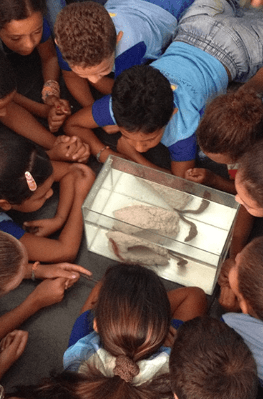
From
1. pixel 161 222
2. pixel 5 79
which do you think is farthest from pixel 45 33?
pixel 161 222

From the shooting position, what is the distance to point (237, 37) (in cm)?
155

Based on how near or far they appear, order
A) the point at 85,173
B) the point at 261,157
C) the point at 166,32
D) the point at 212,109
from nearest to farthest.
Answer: the point at 261,157 < the point at 212,109 < the point at 85,173 < the point at 166,32

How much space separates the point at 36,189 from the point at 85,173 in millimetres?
214

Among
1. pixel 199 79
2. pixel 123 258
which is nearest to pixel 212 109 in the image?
pixel 199 79

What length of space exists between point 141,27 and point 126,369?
1.26m

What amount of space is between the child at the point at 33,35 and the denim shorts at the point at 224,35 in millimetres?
536

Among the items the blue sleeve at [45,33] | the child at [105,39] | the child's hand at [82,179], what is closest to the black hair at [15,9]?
the child at [105,39]

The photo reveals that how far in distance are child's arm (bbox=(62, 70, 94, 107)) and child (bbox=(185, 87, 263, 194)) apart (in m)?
0.62

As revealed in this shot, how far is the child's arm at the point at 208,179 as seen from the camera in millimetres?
1471

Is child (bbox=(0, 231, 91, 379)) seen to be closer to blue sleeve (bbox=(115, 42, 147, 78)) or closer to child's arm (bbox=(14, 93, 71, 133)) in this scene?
child's arm (bbox=(14, 93, 71, 133))

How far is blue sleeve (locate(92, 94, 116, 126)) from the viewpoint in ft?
4.95

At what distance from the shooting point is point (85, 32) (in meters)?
1.35

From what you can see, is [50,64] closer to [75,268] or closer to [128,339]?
[75,268]

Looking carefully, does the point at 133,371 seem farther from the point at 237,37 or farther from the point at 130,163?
the point at 237,37
